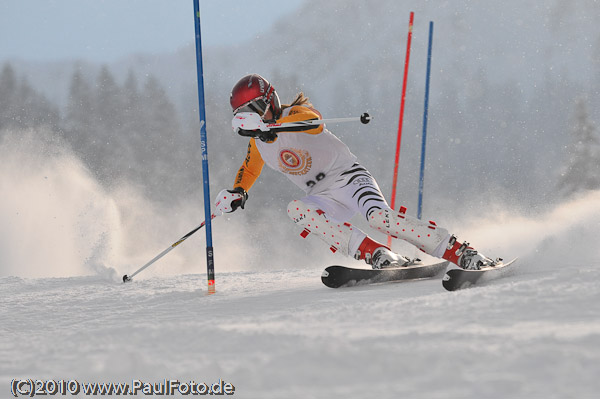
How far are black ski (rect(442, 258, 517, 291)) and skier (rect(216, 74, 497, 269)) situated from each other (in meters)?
0.11

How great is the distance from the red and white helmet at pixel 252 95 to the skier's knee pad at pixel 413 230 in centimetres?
95

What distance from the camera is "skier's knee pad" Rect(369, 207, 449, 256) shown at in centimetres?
286

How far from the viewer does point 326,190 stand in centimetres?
327

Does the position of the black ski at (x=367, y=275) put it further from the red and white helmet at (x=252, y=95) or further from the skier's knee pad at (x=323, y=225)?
the red and white helmet at (x=252, y=95)

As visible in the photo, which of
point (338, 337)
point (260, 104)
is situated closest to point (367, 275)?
point (260, 104)

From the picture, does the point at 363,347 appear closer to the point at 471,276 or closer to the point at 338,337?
the point at 338,337

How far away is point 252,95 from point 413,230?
1.22 metres

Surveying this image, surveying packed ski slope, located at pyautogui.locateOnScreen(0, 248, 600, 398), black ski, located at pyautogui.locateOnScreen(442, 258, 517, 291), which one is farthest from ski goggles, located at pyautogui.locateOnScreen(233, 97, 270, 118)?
black ski, located at pyautogui.locateOnScreen(442, 258, 517, 291)

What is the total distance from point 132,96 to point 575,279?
23980 mm

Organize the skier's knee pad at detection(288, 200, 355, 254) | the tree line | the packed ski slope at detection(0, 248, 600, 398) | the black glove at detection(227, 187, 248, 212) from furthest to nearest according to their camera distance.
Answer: the tree line, the black glove at detection(227, 187, 248, 212), the skier's knee pad at detection(288, 200, 355, 254), the packed ski slope at detection(0, 248, 600, 398)

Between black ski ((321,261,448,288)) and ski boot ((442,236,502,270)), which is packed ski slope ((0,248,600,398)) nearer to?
black ski ((321,261,448,288))

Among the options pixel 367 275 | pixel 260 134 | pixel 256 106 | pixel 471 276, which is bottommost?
pixel 367 275

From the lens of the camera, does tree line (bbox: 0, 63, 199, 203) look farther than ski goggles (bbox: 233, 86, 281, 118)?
Yes

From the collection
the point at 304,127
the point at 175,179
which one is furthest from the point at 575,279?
the point at 175,179
